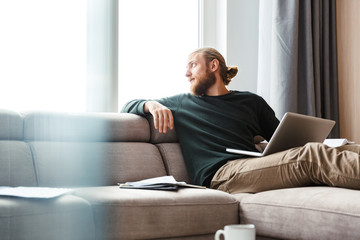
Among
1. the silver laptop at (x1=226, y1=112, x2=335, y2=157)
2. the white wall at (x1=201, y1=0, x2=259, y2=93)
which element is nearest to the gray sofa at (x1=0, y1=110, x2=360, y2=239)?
the silver laptop at (x1=226, y1=112, x2=335, y2=157)

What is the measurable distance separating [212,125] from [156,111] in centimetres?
29

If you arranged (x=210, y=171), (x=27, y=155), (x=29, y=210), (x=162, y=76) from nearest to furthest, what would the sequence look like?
(x=29, y=210) < (x=27, y=155) < (x=210, y=171) < (x=162, y=76)

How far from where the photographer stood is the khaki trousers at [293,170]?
1701 millimetres

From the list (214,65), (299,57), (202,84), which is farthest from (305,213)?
(299,57)

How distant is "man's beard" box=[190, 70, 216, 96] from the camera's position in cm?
253

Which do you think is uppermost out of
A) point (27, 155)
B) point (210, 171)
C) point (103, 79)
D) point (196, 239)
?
point (103, 79)

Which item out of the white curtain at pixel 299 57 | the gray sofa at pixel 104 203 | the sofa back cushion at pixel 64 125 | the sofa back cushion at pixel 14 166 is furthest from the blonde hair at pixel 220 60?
the sofa back cushion at pixel 14 166

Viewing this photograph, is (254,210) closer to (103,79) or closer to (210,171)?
(210,171)

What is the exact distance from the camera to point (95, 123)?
4.91ft

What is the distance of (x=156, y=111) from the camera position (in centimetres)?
226

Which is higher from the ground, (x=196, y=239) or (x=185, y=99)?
(x=185, y=99)

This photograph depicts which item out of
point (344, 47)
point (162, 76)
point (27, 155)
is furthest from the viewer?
point (344, 47)

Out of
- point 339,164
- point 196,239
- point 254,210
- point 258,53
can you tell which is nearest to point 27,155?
point 196,239

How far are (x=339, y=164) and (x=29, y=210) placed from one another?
1.06 metres
